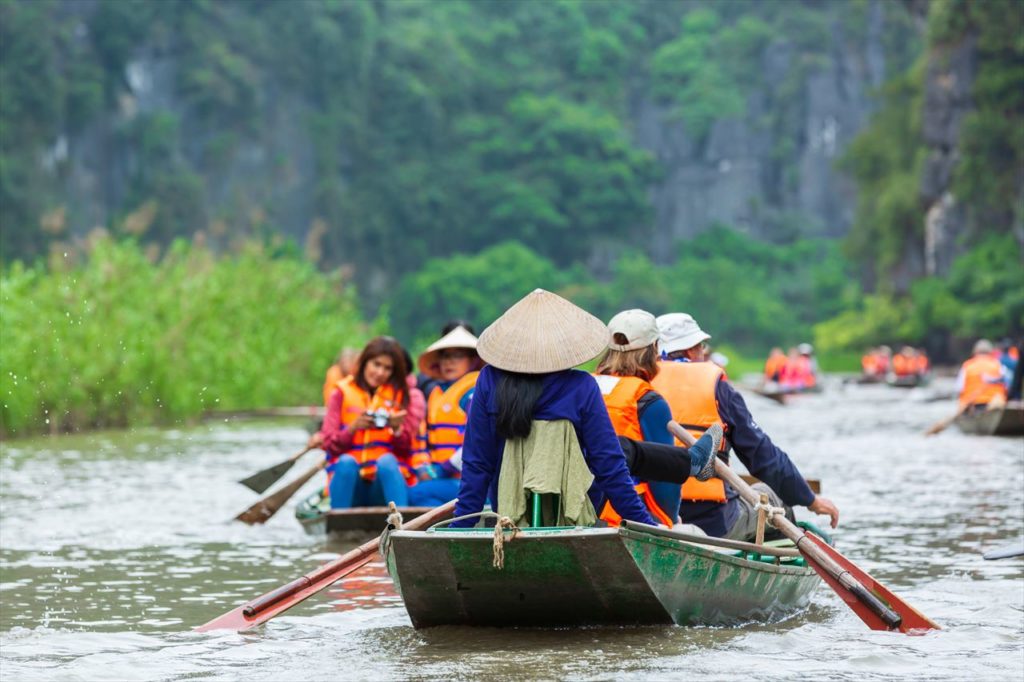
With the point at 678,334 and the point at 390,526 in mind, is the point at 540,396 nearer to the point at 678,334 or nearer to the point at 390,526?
the point at 390,526

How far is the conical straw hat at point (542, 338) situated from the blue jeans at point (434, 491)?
11.9 ft

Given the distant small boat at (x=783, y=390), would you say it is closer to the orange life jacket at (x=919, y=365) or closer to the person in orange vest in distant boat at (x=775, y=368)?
the person in orange vest in distant boat at (x=775, y=368)

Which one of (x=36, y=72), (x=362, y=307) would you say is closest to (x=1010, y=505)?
(x=36, y=72)

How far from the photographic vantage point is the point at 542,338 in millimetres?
6438

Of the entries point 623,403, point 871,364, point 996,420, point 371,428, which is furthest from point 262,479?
point 871,364

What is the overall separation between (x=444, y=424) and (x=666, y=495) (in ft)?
10.2

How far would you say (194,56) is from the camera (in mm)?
59125

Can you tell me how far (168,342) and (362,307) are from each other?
1726 inches

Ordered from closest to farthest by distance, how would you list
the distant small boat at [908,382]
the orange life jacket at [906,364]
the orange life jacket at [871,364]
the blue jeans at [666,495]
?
the blue jeans at [666,495], the distant small boat at [908,382], the orange life jacket at [906,364], the orange life jacket at [871,364]

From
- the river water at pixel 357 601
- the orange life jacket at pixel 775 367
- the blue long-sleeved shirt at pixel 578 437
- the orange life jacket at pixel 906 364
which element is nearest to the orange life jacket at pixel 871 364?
the orange life jacket at pixel 906 364

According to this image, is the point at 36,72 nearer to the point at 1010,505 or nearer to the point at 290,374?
the point at 290,374

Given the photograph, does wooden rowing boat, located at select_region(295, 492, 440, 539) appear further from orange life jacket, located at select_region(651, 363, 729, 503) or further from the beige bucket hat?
orange life jacket, located at select_region(651, 363, 729, 503)

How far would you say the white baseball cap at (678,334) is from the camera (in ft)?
25.0

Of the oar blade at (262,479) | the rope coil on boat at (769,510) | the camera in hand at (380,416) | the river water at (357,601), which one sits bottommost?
the river water at (357,601)
